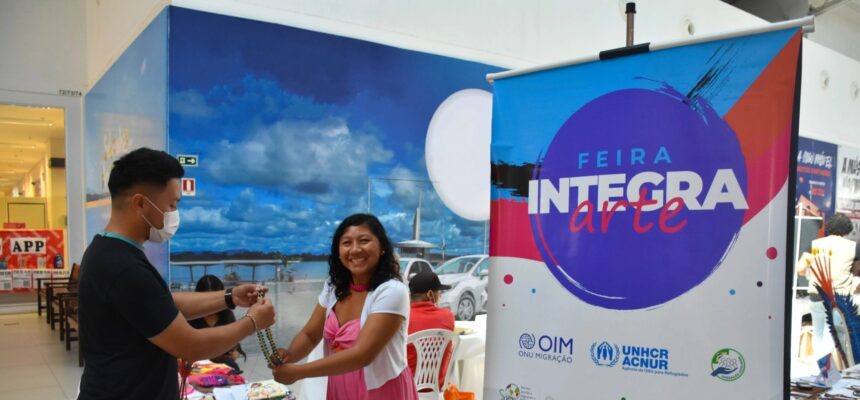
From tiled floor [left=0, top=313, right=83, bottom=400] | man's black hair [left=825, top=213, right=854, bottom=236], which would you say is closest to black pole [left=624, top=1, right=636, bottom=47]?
tiled floor [left=0, top=313, right=83, bottom=400]

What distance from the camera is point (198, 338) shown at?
151 cm

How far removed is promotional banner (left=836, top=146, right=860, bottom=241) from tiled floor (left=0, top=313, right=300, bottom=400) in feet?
31.5

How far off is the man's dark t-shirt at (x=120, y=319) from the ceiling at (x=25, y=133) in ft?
26.2

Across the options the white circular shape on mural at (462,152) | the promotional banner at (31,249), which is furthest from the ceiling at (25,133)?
the white circular shape on mural at (462,152)

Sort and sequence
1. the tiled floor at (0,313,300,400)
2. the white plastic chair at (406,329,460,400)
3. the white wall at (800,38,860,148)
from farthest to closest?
the white wall at (800,38,860,148) < the tiled floor at (0,313,300,400) < the white plastic chair at (406,329,460,400)

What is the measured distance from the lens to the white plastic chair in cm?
333

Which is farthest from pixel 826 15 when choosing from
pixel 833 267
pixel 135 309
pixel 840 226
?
pixel 135 309

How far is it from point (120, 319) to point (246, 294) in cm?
47

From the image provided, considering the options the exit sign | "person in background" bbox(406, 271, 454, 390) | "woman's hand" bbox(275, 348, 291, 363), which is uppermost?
the exit sign

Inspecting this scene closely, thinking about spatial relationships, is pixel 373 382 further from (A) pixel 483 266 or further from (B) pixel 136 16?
(B) pixel 136 16

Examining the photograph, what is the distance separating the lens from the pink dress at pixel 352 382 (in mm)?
1876

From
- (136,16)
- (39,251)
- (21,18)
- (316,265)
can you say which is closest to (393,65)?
(316,265)

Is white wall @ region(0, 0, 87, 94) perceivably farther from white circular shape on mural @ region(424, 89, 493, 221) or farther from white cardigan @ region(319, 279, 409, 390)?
white cardigan @ region(319, 279, 409, 390)

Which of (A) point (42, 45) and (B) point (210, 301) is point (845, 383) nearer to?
(B) point (210, 301)
